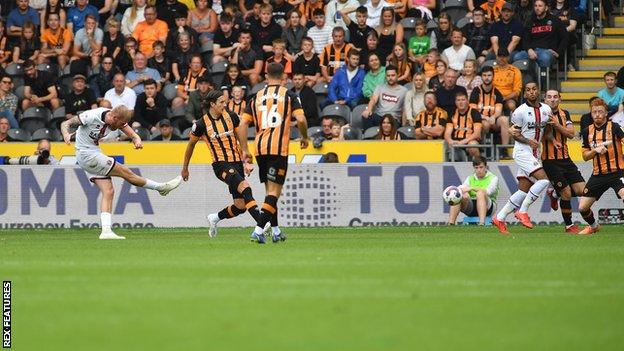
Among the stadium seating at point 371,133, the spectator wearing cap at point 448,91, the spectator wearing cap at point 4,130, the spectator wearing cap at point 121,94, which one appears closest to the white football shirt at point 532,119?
the spectator wearing cap at point 448,91

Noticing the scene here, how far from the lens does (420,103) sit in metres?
24.6

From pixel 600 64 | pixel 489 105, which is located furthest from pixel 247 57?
pixel 600 64

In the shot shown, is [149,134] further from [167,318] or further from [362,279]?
[167,318]

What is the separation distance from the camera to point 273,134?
16438 mm

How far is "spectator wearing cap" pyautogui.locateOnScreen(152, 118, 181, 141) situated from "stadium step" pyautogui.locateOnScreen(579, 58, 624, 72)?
824 centimetres

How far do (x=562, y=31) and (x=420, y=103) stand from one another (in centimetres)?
312

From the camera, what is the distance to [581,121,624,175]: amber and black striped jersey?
61.8 ft

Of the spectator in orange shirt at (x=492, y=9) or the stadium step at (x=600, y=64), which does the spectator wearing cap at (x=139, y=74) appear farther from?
the stadium step at (x=600, y=64)

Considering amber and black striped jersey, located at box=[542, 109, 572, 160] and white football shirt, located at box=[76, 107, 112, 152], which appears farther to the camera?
amber and black striped jersey, located at box=[542, 109, 572, 160]

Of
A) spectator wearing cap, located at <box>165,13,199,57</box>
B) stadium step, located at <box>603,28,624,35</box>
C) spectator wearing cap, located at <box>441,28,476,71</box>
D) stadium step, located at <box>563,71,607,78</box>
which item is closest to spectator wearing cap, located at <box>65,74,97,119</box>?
spectator wearing cap, located at <box>165,13,199,57</box>

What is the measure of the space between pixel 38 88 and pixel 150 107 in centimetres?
275

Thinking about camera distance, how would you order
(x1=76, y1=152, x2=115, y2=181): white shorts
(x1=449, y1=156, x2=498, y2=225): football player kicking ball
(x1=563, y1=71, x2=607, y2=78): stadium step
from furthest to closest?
(x1=563, y1=71, x2=607, y2=78): stadium step → (x1=449, y1=156, x2=498, y2=225): football player kicking ball → (x1=76, y1=152, x2=115, y2=181): white shorts

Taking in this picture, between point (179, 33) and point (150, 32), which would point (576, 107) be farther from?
point (150, 32)

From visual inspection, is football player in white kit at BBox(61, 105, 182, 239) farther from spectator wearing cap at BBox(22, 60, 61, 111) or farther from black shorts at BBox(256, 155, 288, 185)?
spectator wearing cap at BBox(22, 60, 61, 111)
